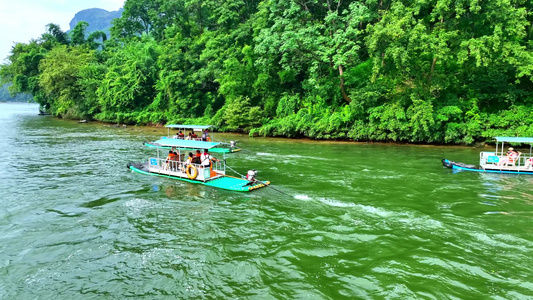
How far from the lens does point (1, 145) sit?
88.2 ft

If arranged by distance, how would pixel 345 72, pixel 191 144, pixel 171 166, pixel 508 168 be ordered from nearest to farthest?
pixel 191 144 → pixel 171 166 → pixel 508 168 → pixel 345 72

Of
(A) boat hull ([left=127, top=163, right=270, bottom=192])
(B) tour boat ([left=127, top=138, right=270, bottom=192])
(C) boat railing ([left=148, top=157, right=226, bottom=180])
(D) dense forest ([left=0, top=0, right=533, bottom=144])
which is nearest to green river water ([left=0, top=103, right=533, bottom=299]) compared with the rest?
(A) boat hull ([left=127, top=163, right=270, bottom=192])

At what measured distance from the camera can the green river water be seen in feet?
24.0

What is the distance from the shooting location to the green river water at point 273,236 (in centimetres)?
731

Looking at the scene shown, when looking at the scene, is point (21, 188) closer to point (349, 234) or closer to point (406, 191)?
point (349, 234)

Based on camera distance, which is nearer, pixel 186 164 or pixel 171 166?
pixel 186 164

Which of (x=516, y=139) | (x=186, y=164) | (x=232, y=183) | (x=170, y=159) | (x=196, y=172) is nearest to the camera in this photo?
(x=232, y=183)

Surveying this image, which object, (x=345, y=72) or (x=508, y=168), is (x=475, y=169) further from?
(x=345, y=72)

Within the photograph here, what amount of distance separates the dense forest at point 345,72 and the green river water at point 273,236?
10.9 meters

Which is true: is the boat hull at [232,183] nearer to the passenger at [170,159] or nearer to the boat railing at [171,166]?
the boat railing at [171,166]

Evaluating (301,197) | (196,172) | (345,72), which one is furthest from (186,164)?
(345,72)

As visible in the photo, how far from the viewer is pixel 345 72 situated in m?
30.5

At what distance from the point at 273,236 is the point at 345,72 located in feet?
78.6

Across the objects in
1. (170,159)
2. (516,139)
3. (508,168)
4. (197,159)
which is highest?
(516,139)
